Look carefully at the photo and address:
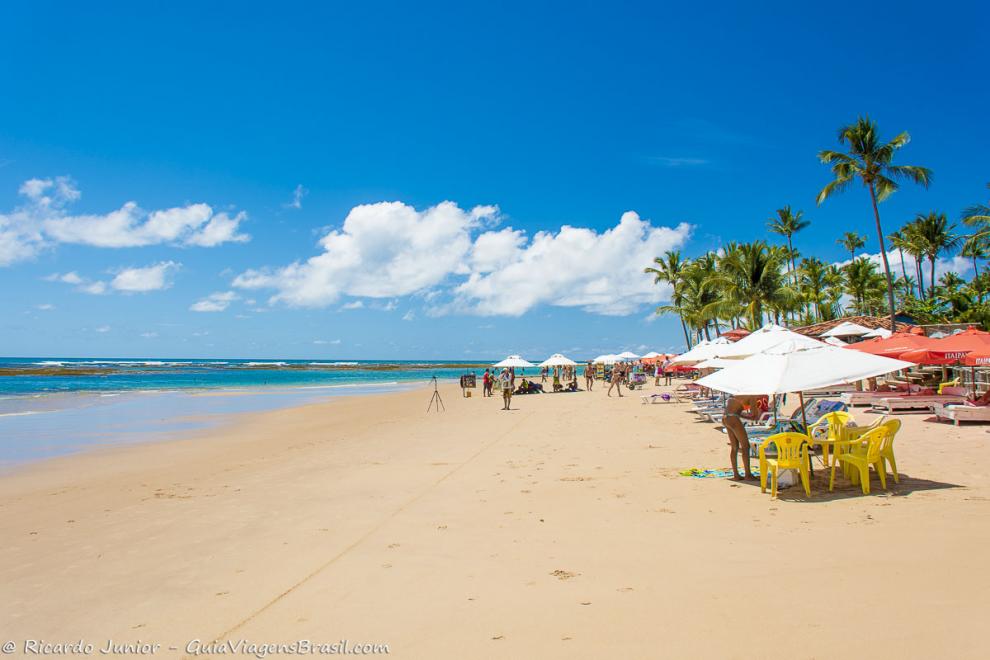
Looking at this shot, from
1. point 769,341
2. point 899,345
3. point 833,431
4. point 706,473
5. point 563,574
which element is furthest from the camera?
point 899,345

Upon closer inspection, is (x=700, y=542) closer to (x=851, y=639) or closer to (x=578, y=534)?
(x=578, y=534)

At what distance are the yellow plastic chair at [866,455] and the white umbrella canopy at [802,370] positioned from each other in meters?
0.69

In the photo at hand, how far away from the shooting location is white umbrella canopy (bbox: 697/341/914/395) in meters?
6.54

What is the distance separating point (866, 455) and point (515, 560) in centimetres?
468

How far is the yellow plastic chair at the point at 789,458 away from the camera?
6.56 m

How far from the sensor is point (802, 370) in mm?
6773

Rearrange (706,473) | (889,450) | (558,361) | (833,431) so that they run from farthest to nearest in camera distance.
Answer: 1. (558,361)
2. (706,473)
3. (833,431)
4. (889,450)

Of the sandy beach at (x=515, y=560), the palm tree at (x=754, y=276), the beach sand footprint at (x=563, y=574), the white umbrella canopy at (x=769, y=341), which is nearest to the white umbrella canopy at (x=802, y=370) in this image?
the white umbrella canopy at (x=769, y=341)

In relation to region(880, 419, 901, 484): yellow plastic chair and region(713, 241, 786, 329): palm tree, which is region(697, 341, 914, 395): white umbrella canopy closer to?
region(880, 419, 901, 484): yellow plastic chair

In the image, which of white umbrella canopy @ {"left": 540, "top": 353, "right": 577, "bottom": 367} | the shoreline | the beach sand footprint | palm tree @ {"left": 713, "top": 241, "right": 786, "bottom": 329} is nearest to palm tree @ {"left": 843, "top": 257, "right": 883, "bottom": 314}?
palm tree @ {"left": 713, "top": 241, "right": 786, "bottom": 329}

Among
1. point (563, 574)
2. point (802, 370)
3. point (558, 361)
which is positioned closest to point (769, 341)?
point (802, 370)

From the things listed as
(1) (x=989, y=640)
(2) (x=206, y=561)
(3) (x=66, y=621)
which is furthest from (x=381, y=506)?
(1) (x=989, y=640)

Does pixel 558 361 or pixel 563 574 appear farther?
pixel 558 361

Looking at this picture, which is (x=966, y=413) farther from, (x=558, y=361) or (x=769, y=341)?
(x=558, y=361)
